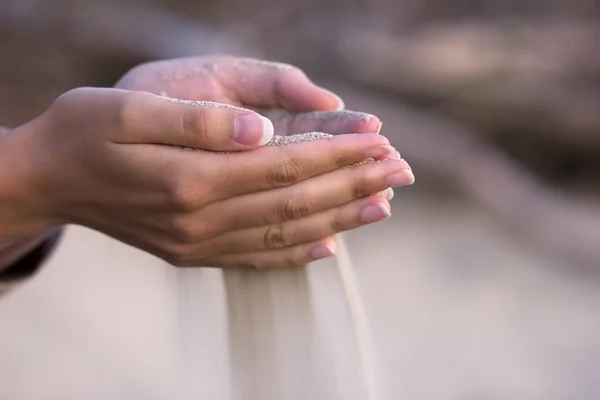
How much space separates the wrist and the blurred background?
94cm

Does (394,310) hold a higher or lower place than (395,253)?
lower

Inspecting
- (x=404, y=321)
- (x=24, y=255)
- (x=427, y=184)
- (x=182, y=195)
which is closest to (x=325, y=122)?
(x=182, y=195)

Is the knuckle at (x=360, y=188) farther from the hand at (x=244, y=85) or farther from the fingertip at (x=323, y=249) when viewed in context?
the hand at (x=244, y=85)

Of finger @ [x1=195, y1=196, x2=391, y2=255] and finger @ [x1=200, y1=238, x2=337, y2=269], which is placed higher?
finger @ [x1=195, y1=196, x2=391, y2=255]

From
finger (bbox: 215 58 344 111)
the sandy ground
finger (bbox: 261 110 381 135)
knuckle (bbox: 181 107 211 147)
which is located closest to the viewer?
knuckle (bbox: 181 107 211 147)

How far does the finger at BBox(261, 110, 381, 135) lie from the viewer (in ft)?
2.06

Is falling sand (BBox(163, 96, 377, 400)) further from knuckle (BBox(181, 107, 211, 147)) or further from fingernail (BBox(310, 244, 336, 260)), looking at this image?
knuckle (BBox(181, 107, 211, 147))

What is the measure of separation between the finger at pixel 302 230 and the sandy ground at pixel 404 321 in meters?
0.84

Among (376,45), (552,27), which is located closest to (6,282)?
(376,45)

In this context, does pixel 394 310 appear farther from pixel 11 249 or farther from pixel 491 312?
pixel 11 249

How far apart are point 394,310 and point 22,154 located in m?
1.30

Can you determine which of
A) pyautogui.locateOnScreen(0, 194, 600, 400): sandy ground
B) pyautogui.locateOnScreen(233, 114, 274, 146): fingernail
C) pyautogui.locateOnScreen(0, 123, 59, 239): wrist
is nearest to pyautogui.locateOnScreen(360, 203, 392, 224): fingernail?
pyautogui.locateOnScreen(233, 114, 274, 146): fingernail

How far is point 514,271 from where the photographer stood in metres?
1.96

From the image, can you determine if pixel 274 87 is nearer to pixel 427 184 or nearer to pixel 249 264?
pixel 249 264
